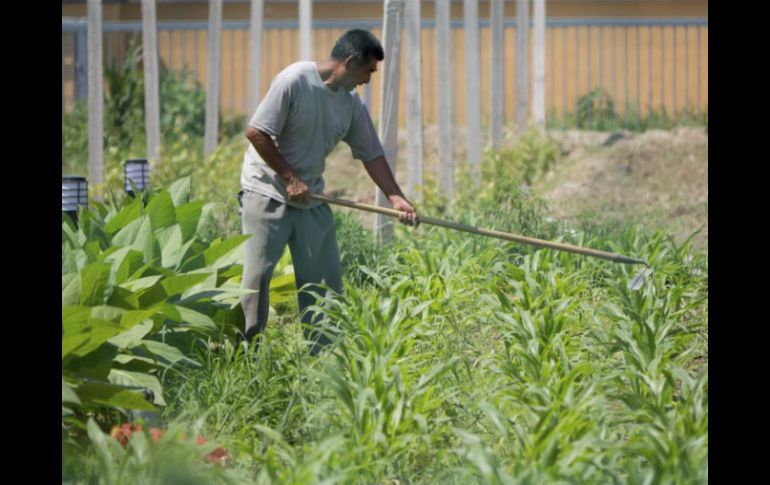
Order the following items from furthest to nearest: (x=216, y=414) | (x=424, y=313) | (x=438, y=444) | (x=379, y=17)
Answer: (x=379, y=17) → (x=424, y=313) → (x=216, y=414) → (x=438, y=444)

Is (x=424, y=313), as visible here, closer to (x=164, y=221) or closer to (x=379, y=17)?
(x=164, y=221)

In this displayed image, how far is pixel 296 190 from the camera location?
674cm

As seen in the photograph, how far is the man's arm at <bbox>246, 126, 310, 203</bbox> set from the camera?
6734 millimetres

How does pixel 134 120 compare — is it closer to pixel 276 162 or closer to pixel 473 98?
pixel 473 98

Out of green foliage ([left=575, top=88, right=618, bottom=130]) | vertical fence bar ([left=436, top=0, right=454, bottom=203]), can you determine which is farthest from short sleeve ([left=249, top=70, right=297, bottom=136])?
green foliage ([left=575, top=88, right=618, bottom=130])

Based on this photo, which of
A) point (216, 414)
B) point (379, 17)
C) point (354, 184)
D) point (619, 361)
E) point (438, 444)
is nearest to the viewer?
point (438, 444)

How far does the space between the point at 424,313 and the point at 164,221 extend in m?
1.44

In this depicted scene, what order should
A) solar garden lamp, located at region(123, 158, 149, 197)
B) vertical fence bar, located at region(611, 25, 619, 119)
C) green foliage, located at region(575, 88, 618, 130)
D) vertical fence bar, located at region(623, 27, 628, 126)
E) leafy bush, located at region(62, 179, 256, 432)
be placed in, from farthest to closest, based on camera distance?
1. vertical fence bar, located at region(611, 25, 619, 119)
2. vertical fence bar, located at region(623, 27, 628, 126)
3. green foliage, located at region(575, 88, 618, 130)
4. solar garden lamp, located at region(123, 158, 149, 197)
5. leafy bush, located at region(62, 179, 256, 432)

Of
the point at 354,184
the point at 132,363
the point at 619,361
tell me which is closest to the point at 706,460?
the point at 619,361

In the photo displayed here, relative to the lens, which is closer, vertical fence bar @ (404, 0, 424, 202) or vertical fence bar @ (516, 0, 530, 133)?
vertical fence bar @ (404, 0, 424, 202)

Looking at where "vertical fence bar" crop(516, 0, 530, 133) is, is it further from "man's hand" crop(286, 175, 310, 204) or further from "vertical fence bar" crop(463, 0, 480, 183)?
"man's hand" crop(286, 175, 310, 204)
